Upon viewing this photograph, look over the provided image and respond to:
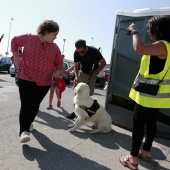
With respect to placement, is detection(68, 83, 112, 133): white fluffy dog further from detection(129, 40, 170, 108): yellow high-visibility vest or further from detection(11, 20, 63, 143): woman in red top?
detection(129, 40, 170, 108): yellow high-visibility vest

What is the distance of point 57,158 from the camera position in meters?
3.79

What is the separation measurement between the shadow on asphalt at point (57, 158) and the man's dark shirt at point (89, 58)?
2232 millimetres

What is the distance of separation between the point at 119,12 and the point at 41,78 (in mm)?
2507

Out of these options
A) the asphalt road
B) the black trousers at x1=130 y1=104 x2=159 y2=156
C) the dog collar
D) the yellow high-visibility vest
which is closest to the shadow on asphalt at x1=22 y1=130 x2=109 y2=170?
the asphalt road

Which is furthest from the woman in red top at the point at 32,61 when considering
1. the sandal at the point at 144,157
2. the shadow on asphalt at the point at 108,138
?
the sandal at the point at 144,157

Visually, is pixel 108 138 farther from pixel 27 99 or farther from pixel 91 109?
pixel 27 99

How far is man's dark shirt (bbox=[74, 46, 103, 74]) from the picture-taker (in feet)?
19.5

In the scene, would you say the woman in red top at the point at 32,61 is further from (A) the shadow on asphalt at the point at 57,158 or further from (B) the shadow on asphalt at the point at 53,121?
(B) the shadow on asphalt at the point at 53,121

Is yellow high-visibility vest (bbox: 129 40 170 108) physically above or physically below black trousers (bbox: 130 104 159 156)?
above

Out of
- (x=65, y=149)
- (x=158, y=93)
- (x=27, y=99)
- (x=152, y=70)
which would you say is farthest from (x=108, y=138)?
(x=152, y=70)

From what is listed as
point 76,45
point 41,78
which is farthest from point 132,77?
point 41,78

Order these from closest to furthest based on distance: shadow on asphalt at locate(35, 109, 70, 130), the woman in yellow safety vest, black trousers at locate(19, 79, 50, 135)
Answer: the woman in yellow safety vest, black trousers at locate(19, 79, 50, 135), shadow on asphalt at locate(35, 109, 70, 130)

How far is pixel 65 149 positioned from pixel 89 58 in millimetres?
2335

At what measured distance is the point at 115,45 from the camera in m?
5.94
